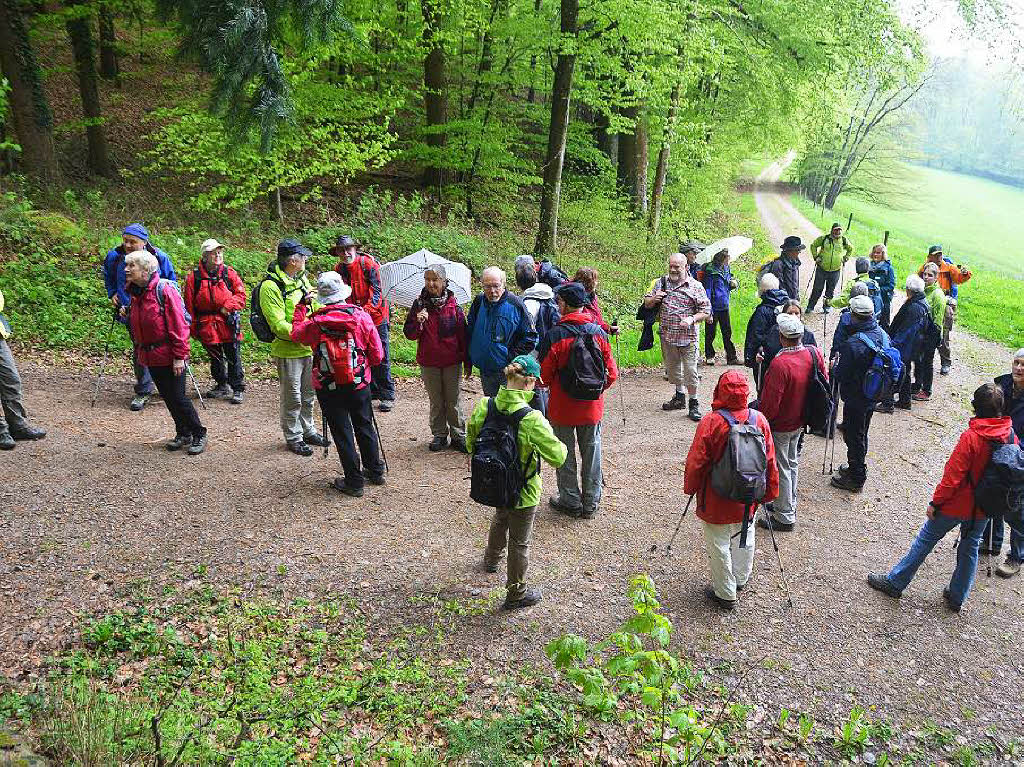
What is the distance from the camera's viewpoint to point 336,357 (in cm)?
630

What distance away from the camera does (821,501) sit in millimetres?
7680

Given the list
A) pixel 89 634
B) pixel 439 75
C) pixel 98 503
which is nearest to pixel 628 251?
pixel 439 75

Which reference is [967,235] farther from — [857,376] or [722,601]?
[722,601]

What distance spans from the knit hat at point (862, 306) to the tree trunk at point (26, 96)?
13.5 metres

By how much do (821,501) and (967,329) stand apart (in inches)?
418

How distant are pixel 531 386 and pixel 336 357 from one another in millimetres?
2162

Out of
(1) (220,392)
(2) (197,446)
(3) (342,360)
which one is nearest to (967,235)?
(1) (220,392)

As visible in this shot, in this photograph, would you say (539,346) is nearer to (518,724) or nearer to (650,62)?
(518,724)

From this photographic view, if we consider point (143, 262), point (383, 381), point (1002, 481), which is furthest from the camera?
point (383, 381)

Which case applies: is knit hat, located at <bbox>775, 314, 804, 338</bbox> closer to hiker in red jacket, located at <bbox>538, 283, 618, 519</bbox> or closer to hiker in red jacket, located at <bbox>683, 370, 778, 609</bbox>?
hiker in red jacket, located at <bbox>683, 370, 778, 609</bbox>

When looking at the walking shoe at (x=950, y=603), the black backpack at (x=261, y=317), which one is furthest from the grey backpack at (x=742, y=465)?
the black backpack at (x=261, y=317)

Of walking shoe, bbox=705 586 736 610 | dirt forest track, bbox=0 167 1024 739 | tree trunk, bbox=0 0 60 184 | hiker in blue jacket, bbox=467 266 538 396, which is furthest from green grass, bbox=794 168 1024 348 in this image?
tree trunk, bbox=0 0 60 184

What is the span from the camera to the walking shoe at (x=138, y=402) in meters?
8.51

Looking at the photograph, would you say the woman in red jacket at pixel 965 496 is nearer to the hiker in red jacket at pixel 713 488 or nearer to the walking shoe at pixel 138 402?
the hiker in red jacket at pixel 713 488
